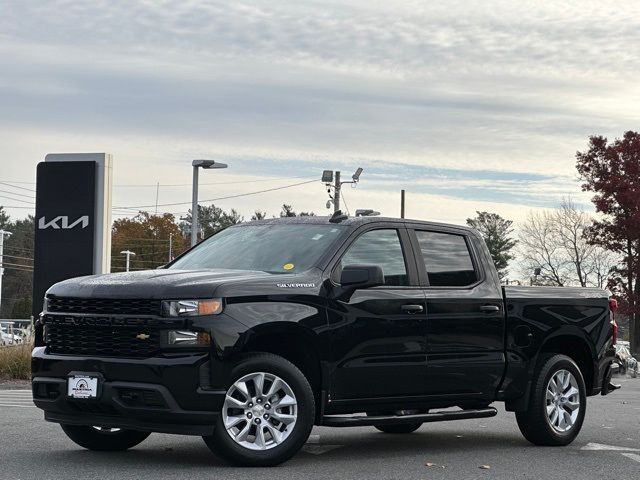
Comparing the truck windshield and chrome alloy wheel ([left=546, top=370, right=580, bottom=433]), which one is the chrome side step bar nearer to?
chrome alloy wheel ([left=546, top=370, right=580, bottom=433])

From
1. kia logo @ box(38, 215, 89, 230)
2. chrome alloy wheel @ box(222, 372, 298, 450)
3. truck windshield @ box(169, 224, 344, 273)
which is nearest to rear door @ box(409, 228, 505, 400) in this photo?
truck windshield @ box(169, 224, 344, 273)

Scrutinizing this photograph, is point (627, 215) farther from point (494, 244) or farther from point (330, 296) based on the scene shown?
point (494, 244)

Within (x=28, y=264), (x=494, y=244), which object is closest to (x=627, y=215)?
(x=494, y=244)

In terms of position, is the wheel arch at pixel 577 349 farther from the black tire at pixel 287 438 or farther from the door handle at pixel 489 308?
the black tire at pixel 287 438

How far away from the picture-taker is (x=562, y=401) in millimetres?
11172

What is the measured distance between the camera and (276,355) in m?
8.89

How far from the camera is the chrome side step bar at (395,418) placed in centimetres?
920

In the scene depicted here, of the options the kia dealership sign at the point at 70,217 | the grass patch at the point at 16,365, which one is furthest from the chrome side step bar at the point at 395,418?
the kia dealership sign at the point at 70,217

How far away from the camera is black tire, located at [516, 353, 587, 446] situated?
1083 centimetres

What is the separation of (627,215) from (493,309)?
40410mm

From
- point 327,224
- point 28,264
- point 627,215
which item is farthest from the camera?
point 28,264

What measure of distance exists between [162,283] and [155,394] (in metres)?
0.80

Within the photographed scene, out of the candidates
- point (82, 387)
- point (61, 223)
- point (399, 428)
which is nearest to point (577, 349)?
point (399, 428)

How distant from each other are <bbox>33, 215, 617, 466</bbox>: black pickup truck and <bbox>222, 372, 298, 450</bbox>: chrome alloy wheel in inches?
0.4
